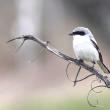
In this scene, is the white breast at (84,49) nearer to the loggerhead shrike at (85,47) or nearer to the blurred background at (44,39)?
the loggerhead shrike at (85,47)

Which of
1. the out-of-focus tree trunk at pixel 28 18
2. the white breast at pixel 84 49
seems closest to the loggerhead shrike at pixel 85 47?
the white breast at pixel 84 49

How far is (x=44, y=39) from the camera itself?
1440 cm

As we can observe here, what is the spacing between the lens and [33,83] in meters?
12.3

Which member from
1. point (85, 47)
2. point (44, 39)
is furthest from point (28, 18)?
point (85, 47)

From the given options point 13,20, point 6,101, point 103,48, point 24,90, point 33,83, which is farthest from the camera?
point 13,20

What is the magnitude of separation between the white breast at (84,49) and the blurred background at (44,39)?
498cm

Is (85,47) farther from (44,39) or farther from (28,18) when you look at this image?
(28,18)

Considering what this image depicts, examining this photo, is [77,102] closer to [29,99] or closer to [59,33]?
[29,99]

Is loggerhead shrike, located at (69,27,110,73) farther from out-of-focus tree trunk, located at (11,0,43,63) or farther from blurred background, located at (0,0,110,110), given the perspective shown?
out-of-focus tree trunk, located at (11,0,43,63)

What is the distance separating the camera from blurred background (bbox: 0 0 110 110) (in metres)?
11.3

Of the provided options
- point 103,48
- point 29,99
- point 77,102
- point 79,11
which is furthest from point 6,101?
point 79,11

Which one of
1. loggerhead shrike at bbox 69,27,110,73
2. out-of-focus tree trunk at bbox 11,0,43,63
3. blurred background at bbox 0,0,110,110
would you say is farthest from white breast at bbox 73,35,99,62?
out-of-focus tree trunk at bbox 11,0,43,63

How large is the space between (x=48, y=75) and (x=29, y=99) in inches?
133

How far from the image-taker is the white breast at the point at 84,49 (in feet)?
16.1
